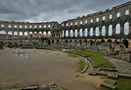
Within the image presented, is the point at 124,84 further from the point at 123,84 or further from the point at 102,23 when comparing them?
the point at 102,23

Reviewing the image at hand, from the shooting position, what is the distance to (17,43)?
239 ft

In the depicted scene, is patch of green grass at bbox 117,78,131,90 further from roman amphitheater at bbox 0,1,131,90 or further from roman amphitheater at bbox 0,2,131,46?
roman amphitheater at bbox 0,2,131,46

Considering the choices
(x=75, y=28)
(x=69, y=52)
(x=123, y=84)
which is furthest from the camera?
(x=75, y=28)

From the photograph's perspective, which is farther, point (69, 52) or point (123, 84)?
point (69, 52)

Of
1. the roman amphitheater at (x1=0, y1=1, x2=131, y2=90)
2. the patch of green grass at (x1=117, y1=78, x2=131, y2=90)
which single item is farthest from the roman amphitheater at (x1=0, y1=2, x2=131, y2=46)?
the patch of green grass at (x1=117, y1=78, x2=131, y2=90)

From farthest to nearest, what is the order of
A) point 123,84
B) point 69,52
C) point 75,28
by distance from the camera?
point 75,28 < point 69,52 < point 123,84

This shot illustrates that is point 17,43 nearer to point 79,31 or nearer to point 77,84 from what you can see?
point 79,31

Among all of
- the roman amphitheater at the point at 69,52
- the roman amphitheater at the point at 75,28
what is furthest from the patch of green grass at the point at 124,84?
the roman amphitheater at the point at 75,28

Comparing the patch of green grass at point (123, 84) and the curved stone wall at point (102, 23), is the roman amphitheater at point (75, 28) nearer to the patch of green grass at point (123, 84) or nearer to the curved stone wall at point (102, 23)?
the curved stone wall at point (102, 23)

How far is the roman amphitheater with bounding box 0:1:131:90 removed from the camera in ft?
50.4

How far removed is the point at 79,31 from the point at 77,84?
51.4m

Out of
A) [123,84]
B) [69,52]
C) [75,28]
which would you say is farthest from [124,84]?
[75,28]

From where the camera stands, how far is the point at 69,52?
43.7 m

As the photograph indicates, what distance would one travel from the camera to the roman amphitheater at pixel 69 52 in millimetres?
15359
